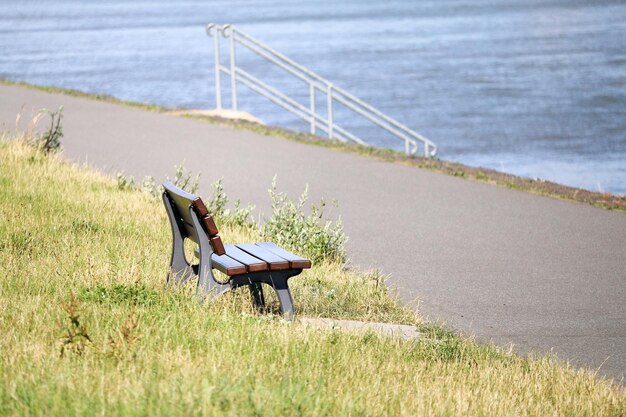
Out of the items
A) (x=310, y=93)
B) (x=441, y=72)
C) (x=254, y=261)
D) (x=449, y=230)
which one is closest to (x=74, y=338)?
(x=254, y=261)

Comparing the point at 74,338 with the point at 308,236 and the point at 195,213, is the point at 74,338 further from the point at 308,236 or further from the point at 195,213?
the point at 308,236

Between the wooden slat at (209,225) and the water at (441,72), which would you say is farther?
the water at (441,72)

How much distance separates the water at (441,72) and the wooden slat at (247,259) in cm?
1280

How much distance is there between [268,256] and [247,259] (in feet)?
0.50

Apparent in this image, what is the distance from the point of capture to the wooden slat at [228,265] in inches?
265

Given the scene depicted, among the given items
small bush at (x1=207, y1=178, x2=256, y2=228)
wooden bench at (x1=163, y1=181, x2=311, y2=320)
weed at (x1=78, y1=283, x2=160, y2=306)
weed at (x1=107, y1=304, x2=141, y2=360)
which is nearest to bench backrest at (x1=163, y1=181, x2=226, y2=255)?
wooden bench at (x1=163, y1=181, x2=311, y2=320)

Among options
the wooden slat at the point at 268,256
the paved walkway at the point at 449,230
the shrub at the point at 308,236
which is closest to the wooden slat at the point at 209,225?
the wooden slat at the point at 268,256

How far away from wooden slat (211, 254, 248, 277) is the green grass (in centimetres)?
21

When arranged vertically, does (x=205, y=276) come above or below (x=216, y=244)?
below

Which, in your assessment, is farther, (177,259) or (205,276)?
(177,259)

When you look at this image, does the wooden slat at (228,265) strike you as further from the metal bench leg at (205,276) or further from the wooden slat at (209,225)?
the wooden slat at (209,225)

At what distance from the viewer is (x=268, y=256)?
7082 mm

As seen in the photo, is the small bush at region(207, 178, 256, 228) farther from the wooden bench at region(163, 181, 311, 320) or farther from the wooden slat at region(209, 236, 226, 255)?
the wooden slat at region(209, 236, 226, 255)

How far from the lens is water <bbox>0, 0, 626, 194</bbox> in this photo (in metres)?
26.6
